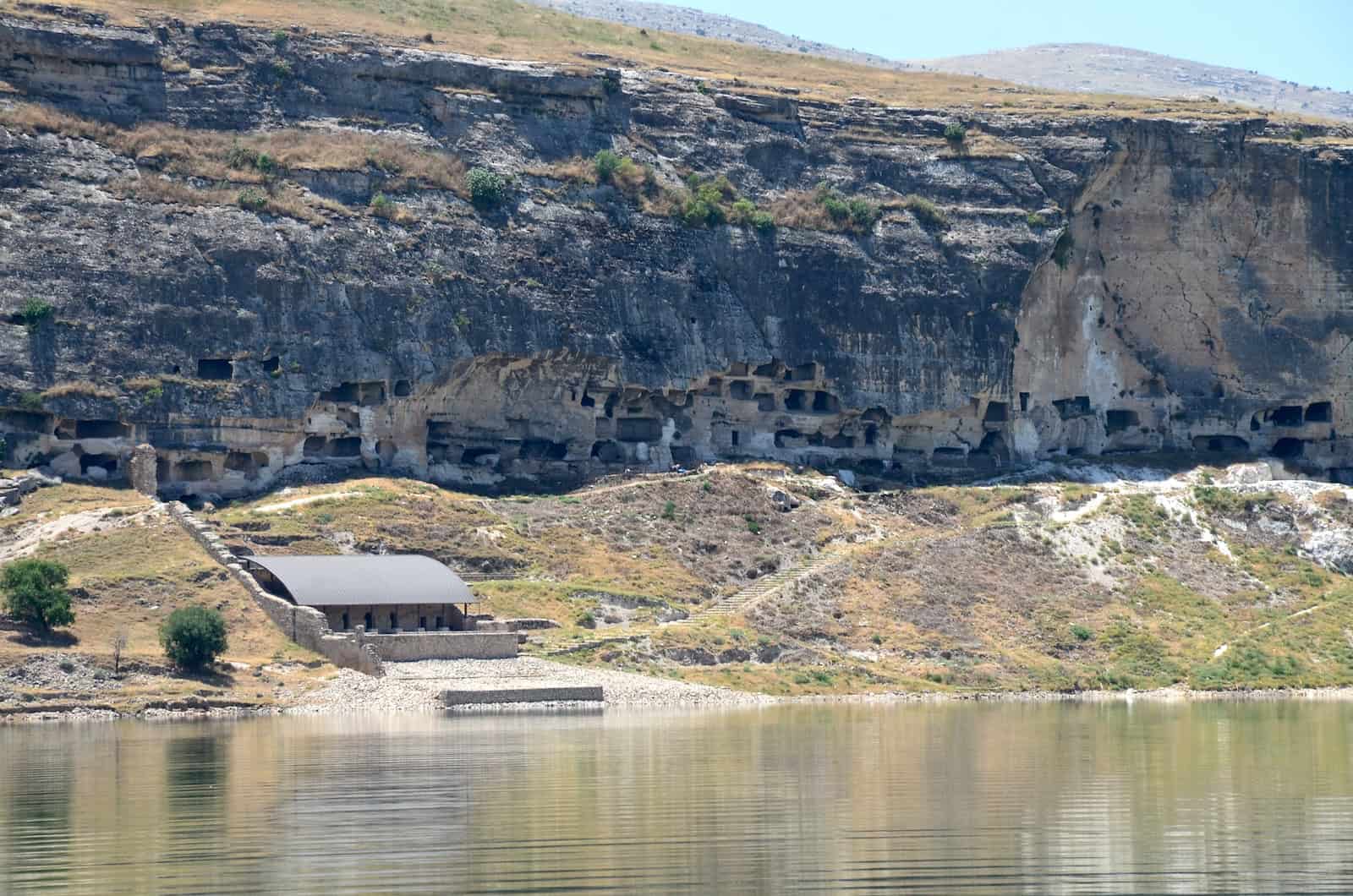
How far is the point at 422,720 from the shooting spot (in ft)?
186

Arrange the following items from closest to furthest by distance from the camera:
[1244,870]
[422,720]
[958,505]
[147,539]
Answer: [1244,870] < [422,720] < [147,539] < [958,505]

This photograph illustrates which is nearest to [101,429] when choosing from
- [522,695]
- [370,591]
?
[370,591]

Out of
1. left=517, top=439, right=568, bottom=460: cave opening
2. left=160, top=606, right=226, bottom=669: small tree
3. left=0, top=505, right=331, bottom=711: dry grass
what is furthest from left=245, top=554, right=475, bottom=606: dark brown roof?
left=517, top=439, right=568, bottom=460: cave opening

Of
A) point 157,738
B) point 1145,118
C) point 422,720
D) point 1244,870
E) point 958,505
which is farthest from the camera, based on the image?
point 1145,118

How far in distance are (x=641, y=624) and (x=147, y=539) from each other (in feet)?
47.4

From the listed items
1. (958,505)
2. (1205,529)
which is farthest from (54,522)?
(1205,529)

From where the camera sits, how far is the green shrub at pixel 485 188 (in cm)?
8394

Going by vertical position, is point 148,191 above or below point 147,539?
above

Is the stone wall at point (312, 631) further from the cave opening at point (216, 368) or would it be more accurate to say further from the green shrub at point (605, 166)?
the green shrub at point (605, 166)

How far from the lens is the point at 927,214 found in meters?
89.1

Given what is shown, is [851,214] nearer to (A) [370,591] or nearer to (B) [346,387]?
(B) [346,387]

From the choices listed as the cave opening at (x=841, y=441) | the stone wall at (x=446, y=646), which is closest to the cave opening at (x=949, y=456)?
the cave opening at (x=841, y=441)

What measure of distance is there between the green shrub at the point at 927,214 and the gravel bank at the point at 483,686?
30895 millimetres

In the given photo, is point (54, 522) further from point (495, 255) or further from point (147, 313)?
point (495, 255)
